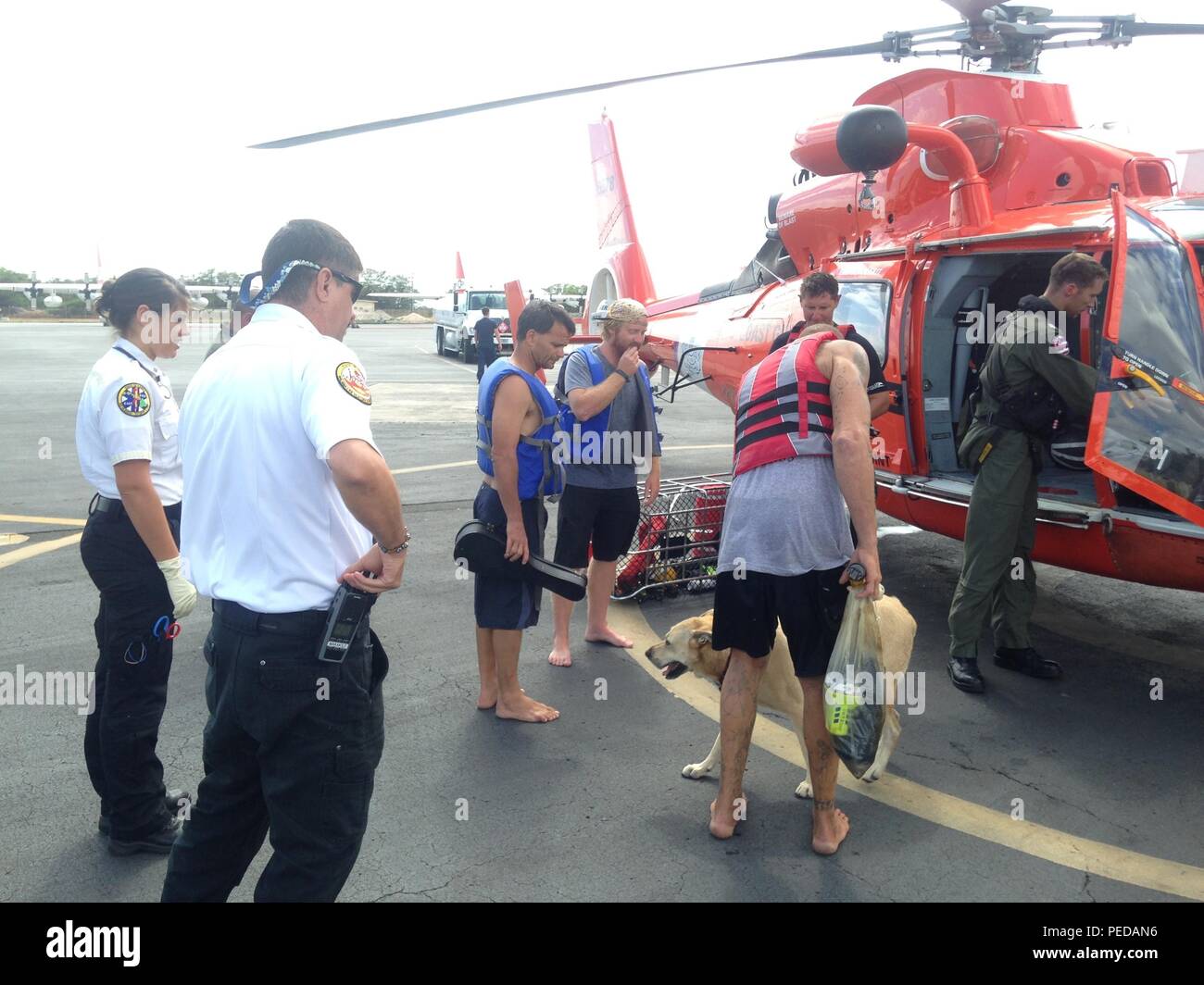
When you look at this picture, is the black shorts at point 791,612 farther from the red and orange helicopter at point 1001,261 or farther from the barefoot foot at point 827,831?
the red and orange helicopter at point 1001,261

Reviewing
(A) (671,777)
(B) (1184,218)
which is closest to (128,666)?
(A) (671,777)

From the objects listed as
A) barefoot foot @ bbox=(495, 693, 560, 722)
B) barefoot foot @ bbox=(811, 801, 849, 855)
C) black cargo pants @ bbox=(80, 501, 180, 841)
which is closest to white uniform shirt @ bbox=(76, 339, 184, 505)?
black cargo pants @ bbox=(80, 501, 180, 841)

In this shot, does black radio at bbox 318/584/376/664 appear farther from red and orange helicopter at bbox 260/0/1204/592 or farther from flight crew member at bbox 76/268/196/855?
red and orange helicopter at bbox 260/0/1204/592

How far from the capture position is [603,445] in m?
4.84

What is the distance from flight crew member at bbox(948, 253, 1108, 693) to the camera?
441 cm

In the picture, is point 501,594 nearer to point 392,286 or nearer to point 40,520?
point 40,520

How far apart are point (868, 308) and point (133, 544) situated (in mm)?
4441

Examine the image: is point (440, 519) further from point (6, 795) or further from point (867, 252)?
point (6, 795)

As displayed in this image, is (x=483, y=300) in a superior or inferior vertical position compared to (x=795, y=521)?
superior

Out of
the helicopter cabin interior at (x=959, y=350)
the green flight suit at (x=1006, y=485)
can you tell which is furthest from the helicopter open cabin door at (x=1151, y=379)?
the helicopter cabin interior at (x=959, y=350)

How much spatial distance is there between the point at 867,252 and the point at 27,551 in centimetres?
650

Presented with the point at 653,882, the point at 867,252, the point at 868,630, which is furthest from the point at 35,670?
the point at 867,252

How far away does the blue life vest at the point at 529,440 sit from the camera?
13.7 ft

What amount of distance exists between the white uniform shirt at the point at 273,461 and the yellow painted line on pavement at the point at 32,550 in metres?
5.43
